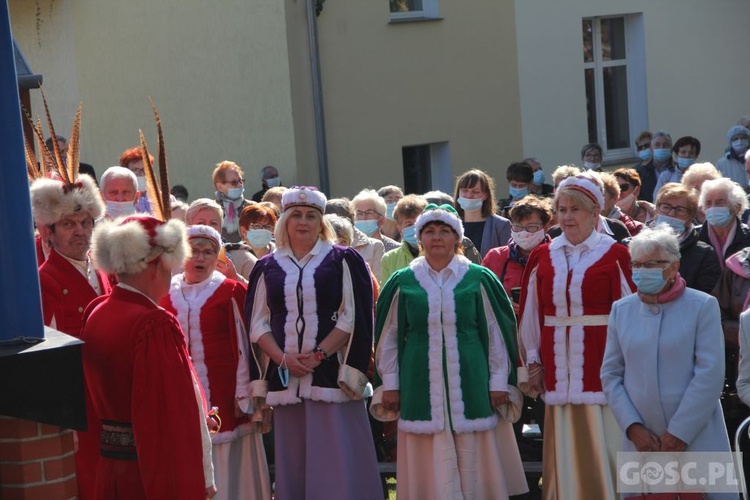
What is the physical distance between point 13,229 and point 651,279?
329cm

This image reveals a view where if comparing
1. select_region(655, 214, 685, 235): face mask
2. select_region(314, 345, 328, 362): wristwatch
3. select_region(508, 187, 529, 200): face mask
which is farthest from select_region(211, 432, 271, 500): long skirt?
select_region(508, 187, 529, 200): face mask

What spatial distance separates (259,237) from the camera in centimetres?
881

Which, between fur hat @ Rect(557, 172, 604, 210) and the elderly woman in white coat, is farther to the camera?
fur hat @ Rect(557, 172, 604, 210)

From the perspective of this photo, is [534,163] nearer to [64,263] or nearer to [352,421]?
[352,421]

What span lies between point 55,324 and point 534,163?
9751mm

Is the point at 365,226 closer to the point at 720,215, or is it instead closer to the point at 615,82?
the point at 720,215

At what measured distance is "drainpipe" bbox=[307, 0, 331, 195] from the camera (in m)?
15.6

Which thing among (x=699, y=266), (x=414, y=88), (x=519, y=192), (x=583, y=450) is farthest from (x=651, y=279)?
(x=414, y=88)

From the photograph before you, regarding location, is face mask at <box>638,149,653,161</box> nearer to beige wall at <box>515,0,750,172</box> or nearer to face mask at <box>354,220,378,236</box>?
beige wall at <box>515,0,750,172</box>

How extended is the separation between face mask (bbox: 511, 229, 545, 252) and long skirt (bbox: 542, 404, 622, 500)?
1.38m

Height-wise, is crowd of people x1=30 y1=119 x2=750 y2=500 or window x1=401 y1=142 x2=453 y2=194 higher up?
window x1=401 y1=142 x2=453 y2=194

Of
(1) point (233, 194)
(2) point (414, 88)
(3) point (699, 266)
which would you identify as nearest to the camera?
(3) point (699, 266)

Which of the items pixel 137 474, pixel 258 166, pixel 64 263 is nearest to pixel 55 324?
pixel 64 263

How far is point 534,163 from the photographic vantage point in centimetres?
1521
